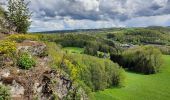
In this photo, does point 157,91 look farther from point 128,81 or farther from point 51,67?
point 51,67

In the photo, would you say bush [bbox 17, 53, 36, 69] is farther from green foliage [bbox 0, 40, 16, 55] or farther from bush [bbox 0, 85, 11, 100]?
bush [bbox 0, 85, 11, 100]

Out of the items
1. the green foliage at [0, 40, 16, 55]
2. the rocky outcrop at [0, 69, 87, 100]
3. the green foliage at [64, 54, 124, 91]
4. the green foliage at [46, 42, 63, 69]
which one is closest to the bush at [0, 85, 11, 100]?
the rocky outcrop at [0, 69, 87, 100]

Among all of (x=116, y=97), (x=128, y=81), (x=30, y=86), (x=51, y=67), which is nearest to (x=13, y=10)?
(x=51, y=67)

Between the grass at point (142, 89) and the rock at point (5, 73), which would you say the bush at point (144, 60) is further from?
the rock at point (5, 73)

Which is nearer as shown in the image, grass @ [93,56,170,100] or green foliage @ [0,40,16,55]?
green foliage @ [0,40,16,55]

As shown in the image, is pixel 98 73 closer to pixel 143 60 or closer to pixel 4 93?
pixel 143 60

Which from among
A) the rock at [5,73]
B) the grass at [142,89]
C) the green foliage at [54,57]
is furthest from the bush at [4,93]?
the grass at [142,89]
